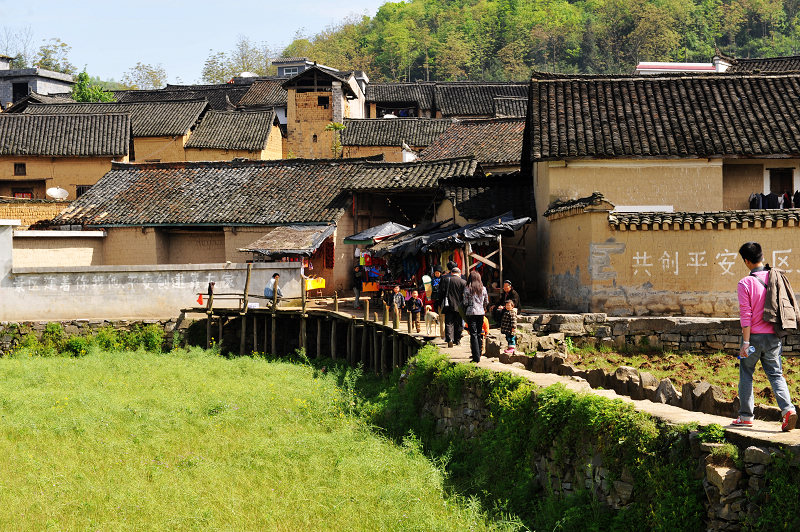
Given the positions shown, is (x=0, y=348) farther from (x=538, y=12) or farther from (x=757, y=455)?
(x=538, y=12)

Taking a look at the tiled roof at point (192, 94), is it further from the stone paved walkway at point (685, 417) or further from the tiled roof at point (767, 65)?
the stone paved walkway at point (685, 417)

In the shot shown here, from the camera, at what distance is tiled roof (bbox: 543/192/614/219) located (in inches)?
770

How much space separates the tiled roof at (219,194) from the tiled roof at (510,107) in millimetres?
17290

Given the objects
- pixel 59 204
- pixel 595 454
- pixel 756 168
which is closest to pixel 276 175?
pixel 59 204

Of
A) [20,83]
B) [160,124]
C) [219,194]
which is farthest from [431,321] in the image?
[20,83]

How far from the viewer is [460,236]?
71.8 ft

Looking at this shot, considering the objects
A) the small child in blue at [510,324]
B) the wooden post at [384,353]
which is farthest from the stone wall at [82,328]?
the small child in blue at [510,324]

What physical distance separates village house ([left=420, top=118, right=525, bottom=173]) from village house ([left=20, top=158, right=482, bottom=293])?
411 cm

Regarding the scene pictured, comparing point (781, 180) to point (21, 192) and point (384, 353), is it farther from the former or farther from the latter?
point (21, 192)

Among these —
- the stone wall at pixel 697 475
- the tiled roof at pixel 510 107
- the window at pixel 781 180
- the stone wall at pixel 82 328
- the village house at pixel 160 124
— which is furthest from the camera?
the tiled roof at pixel 510 107

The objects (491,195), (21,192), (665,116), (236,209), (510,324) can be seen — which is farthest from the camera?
(21,192)

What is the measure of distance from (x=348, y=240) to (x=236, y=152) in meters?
17.7

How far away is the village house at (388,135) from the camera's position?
4494cm

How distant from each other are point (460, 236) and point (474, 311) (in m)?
7.62
